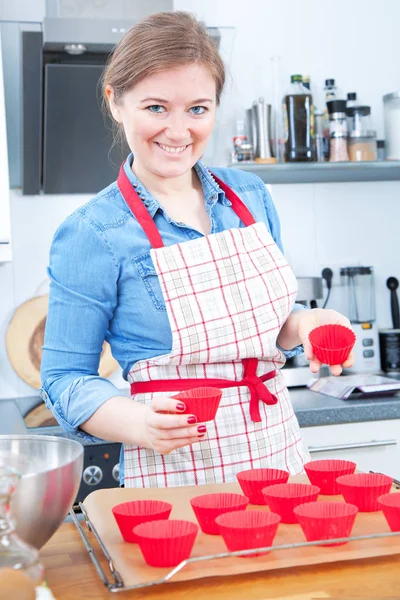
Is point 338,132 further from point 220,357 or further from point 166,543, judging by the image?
point 166,543

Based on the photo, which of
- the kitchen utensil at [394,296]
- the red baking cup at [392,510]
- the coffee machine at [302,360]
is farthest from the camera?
the kitchen utensil at [394,296]

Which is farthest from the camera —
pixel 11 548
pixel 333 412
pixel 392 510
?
pixel 333 412

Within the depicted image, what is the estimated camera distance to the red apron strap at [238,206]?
4.99 ft

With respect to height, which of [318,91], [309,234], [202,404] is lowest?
[202,404]

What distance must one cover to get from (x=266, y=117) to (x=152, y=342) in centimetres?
146

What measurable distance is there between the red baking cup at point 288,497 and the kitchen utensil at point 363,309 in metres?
1.73

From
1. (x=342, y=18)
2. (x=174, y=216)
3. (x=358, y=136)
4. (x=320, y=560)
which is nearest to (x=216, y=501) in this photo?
(x=320, y=560)

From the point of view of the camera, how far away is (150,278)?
138 centimetres

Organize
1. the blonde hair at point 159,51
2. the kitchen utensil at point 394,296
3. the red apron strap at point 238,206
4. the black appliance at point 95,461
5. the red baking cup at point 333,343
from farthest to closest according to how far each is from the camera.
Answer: the kitchen utensil at point 394,296
the black appliance at point 95,461
the red apron strap at point 238,206
the blonde hair at point 159,51
the red baking cup at point 333,343

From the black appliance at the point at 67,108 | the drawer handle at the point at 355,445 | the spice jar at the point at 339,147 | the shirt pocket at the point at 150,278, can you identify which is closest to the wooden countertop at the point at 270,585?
the shirt pocket at the point at 150,278

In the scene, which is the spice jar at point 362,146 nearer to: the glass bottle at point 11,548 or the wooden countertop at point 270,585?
the wooden countertop at point 270,585

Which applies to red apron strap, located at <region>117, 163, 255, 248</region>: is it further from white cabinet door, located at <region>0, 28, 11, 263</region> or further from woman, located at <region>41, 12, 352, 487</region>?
white cabinet door, located at <region>0, 28, 11, 263</region>

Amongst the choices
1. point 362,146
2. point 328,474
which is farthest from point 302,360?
point 328,474

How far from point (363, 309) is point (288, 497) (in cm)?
188
